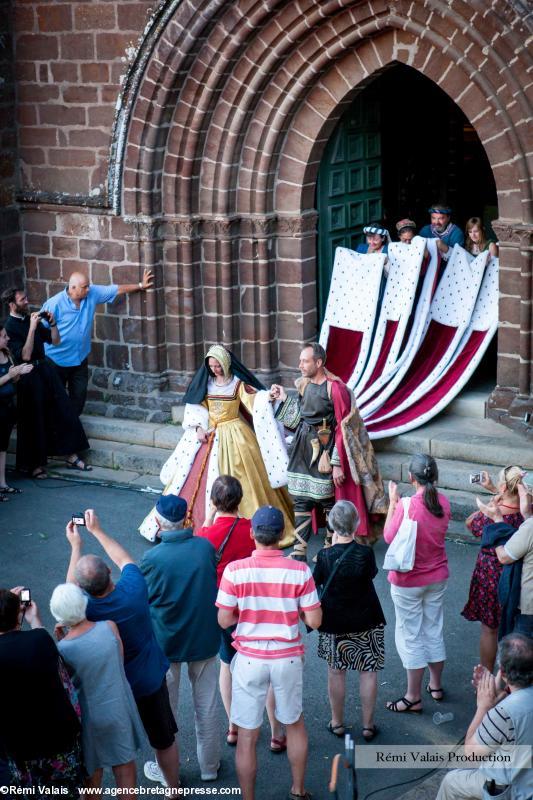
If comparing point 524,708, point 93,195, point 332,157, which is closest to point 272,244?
point 332,157

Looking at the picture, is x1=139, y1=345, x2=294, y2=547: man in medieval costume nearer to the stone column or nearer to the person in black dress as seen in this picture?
the person in black dress

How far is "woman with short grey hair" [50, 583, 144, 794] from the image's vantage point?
215 inches

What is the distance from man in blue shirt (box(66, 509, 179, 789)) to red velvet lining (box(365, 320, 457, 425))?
484 cm

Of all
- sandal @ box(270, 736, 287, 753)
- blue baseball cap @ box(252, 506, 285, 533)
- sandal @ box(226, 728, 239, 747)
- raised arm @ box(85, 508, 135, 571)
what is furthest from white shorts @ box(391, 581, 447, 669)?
raised arm @ box(85, 508, 135, 571)

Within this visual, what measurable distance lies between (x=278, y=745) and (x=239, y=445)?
313 centimetres

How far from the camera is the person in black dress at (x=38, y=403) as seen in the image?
10.7m

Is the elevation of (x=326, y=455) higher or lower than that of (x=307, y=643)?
higher

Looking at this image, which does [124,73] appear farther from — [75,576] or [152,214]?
[75,576]

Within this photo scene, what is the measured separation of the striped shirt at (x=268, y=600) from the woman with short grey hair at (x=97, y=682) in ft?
2.02

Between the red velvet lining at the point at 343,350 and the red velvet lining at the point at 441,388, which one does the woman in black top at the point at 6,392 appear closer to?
the red velvet lining at the point at 343,350

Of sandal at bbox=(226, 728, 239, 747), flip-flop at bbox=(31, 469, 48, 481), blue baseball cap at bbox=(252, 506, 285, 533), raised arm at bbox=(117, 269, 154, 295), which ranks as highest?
raised arm at bbox=(117, 269, 154, 295)

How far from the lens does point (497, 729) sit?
5086 mm

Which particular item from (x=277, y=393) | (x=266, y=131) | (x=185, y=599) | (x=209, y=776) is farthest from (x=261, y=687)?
(x=266, y=131)

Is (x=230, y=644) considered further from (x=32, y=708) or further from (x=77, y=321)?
(x=77, y=321)
